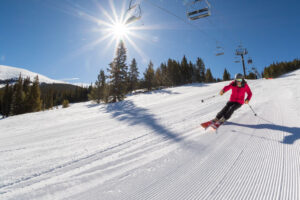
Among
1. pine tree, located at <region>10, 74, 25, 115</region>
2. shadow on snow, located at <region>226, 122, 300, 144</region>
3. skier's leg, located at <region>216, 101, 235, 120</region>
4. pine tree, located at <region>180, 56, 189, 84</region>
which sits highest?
pine tree, located at <region>180, 56, 189, 84</region>

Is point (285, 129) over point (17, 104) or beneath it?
beneath

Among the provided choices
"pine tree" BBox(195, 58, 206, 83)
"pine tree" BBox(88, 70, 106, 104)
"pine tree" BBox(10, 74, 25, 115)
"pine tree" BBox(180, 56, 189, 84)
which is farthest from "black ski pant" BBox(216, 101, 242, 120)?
"pine tree" BBox(195, 58, 206, 83)

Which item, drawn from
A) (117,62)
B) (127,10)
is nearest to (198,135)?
(127,10)

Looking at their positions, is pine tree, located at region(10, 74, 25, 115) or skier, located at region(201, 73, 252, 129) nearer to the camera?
skier, located at region(201, 73, 252, 129)

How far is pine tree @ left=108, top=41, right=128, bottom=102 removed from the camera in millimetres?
20766

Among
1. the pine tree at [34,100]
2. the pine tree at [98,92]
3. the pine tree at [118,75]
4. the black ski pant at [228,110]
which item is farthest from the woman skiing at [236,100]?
the pine tree at [34,100]

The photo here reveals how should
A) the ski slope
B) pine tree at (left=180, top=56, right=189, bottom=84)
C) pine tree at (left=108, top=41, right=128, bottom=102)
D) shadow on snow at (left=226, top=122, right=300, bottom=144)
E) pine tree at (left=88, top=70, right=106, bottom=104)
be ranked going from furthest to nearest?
1. pine tree at (left=180, top=56, right=189, bottom=84)
2. pine tree at (left=88, top=70, right=106, bottom=104)
3. pine tree at (left=108, top=41, right=128, bottom=102)
4. shadow on snow at (left=226, top=122, right=300, bottom=144)
5. the ski slope

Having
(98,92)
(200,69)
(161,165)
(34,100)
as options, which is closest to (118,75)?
(98,92)

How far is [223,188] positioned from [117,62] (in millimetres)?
23161

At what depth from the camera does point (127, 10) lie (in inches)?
286

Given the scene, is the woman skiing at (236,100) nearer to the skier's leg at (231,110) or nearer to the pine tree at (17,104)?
the skier's leg at (231,110)

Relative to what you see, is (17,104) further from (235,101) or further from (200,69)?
(200,69)

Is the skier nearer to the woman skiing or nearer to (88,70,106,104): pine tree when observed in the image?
the woman skiing

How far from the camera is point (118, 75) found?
2192 centimetres
